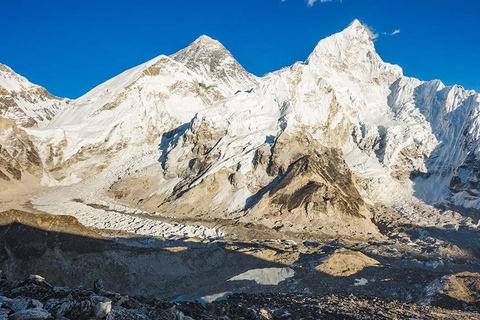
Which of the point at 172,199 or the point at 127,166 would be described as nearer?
the point at 172,199

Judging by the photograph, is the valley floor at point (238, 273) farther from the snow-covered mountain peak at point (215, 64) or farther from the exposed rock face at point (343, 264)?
the snow-covered mountain peak at point (215, 64)

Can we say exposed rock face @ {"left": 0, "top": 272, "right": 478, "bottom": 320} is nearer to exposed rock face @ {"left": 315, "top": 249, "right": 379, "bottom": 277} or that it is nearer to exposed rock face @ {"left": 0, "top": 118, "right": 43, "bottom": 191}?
exposed rock face @ {"left": 315, "top": 249, "right": 379, "bottom": 277}

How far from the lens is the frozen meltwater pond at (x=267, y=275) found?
27.0 m

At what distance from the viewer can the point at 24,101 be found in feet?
429

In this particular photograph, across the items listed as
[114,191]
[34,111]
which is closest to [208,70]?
[34,111]

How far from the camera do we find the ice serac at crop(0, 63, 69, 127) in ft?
381

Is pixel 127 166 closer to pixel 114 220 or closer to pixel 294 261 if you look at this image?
pixel 114 220

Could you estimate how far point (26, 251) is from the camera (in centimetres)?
2236

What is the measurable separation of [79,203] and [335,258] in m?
46.3

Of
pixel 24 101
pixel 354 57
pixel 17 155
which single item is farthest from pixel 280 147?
pixel 24 101

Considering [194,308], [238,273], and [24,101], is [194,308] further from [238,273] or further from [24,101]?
[24,101]

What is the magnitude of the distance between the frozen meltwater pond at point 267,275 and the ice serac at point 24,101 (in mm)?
104560

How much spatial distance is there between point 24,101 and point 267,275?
451ft

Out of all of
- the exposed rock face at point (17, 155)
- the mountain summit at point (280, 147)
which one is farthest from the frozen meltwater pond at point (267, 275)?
the exposed rock face at point (17, 155)
